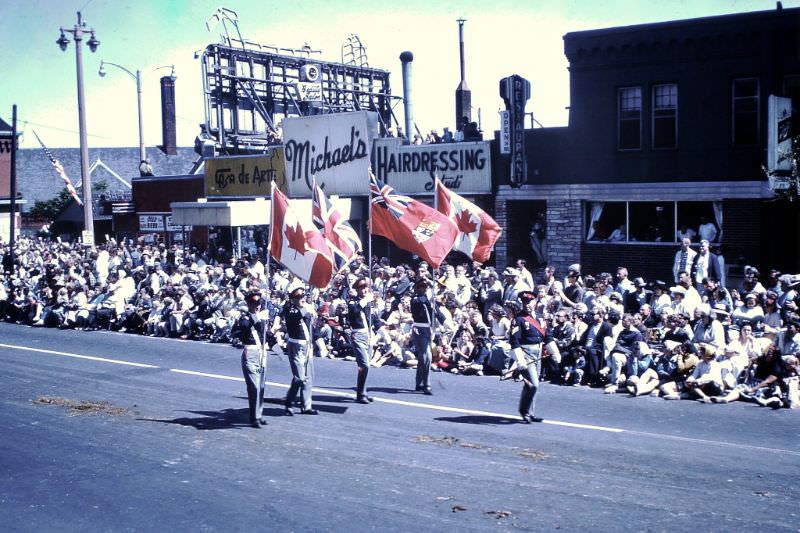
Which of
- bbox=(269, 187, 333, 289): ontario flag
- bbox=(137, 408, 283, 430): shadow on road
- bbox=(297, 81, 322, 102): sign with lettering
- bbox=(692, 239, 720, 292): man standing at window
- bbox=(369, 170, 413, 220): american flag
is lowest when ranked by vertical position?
bbox=(137, 408, 283, 430): shadow on road

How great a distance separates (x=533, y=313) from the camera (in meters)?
15.1

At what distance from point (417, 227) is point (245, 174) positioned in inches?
732

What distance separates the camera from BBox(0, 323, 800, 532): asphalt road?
8359 mm

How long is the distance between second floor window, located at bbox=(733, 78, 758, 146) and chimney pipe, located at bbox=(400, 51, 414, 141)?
15.6 meters

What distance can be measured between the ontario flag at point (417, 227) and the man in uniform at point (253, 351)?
4.05m

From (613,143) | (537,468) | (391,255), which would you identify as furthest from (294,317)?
(391,255)

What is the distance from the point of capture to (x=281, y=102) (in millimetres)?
40625

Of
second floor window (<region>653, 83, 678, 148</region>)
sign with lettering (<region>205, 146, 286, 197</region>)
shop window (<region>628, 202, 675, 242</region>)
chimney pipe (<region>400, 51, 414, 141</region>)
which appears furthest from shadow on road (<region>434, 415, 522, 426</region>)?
chimney pipe (<region>400, 51, 414, 141</region>)

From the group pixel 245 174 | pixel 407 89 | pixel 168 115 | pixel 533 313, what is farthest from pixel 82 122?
pixel 168 115

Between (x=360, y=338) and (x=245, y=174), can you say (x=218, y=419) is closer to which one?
(x=360, y=338)

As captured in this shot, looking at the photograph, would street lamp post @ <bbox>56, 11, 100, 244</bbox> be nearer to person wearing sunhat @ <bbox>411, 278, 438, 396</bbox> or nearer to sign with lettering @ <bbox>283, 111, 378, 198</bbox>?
sign with lettering @ <bbox>283, 111, 378, 198</bbox>

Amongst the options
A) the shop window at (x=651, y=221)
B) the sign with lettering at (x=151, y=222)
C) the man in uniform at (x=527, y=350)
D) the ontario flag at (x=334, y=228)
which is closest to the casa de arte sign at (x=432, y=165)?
the shop window at (x=651, y=221)

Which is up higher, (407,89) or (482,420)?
(407,89)

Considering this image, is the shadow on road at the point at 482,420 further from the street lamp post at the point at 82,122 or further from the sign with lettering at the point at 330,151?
the street lamp post at the point at 82,122
